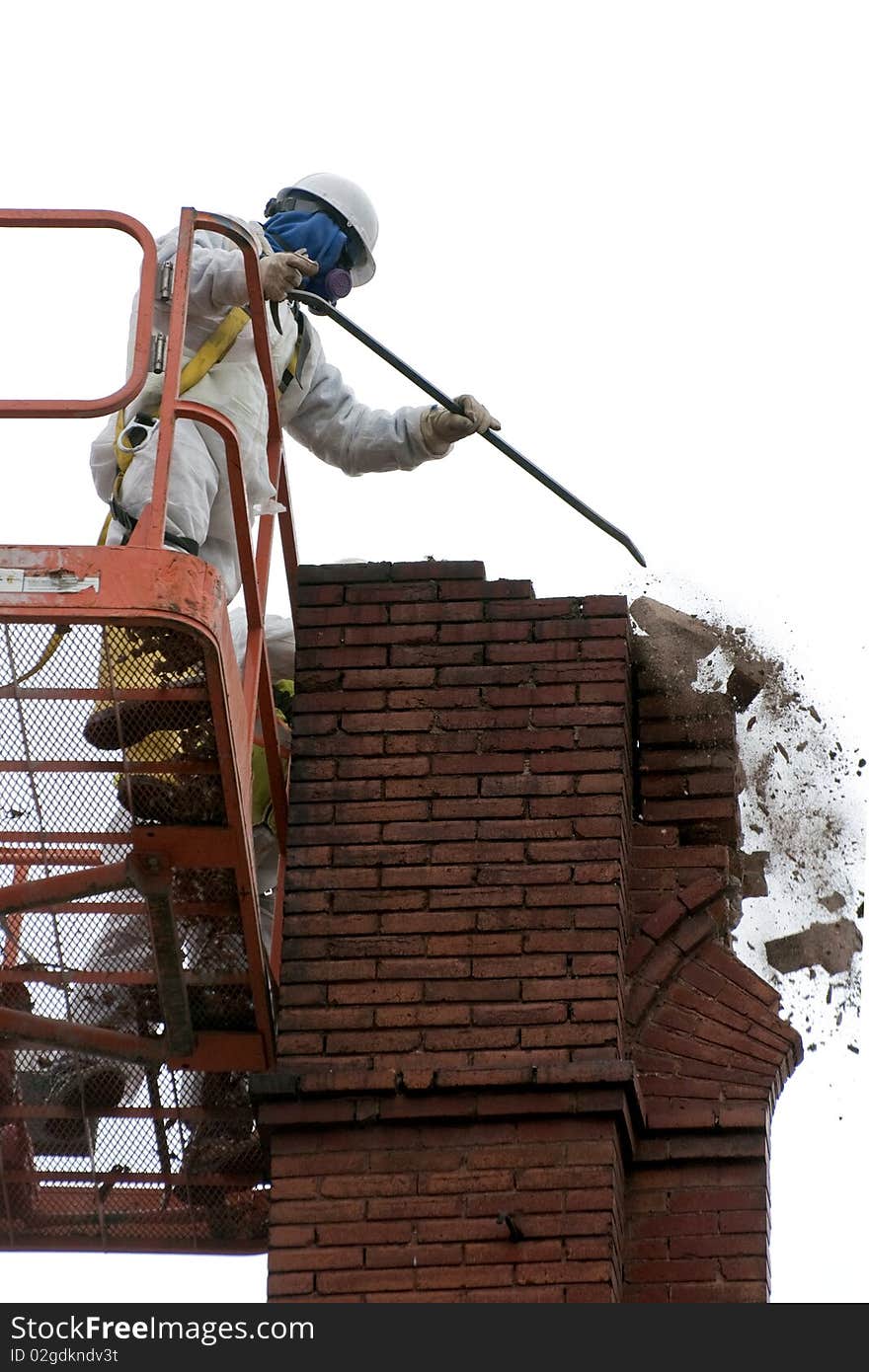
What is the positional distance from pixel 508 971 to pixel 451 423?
2.28 metres

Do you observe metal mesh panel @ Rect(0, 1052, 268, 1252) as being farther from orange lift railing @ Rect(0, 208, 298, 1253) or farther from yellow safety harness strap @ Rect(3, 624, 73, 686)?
yellow safety harness strap @ Rect(3, 624, 73, 686)

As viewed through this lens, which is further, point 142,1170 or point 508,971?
point 142,1170

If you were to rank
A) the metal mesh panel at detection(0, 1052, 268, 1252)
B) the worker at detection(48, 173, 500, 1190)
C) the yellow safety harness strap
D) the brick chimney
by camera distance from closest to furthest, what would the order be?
the yellow safety harness strap, the brick chimney, the worker at detection(48, 173, 500, 1190), the metal mesh panel at detection(0, 1052, 268, 1252)

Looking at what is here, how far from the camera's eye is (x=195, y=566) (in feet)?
23.4

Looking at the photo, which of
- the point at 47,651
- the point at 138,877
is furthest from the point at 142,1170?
the point at 47,651

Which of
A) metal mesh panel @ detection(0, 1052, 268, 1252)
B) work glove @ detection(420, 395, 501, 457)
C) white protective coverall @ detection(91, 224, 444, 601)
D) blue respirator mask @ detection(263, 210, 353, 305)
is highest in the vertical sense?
blue respirator mask @ detection(263, 210, 353, 305)

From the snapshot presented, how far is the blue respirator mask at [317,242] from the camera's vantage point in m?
9.44

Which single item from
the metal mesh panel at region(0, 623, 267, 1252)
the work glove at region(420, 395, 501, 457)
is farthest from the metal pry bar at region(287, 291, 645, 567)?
the metal mesh panel at region(0, 623, 267, 1252)

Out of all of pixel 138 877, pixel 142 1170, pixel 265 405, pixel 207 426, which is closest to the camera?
pixel 138 877

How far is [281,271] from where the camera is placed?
848cm

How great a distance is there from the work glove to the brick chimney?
0.82 m

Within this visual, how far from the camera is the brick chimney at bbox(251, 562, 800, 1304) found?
25.5 ft

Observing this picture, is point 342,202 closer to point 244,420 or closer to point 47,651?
point 244,420

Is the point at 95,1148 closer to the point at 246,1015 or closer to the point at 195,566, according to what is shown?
the point at 246,1015
